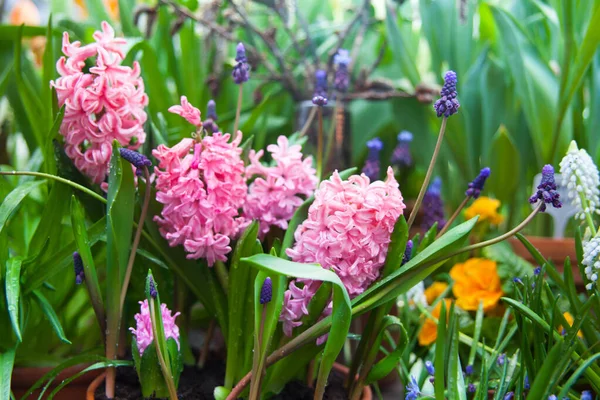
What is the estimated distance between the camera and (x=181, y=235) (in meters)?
0.74

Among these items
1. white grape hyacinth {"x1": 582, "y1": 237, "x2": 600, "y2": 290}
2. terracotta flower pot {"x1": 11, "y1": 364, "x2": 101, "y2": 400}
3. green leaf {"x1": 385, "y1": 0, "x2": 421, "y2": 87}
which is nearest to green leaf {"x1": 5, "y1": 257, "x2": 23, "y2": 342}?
terracotta flower pot {"x1": 11, "y1": 364, "x2": 101, "y2": 400}

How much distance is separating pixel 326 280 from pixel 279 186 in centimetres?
25

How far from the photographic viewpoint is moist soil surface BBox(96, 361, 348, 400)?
763 mm

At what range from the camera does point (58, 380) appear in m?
0.87

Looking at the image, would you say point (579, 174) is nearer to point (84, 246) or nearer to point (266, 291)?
point (266, 291)

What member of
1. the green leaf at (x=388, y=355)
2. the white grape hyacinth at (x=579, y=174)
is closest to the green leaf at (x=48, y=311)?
the green leaf at (x=388, y=355)

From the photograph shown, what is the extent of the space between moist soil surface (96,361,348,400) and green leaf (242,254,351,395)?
0.36 ft

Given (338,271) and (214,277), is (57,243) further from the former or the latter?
(338,271)

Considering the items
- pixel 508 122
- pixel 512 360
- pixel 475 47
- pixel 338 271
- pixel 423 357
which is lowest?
pixel 423 357

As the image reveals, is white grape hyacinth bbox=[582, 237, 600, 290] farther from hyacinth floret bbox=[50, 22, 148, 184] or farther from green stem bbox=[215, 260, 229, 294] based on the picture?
hyacinth floret bbox=[50, 22, 148, 184]

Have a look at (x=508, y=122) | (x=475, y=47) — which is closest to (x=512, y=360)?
(x=508, y=122)

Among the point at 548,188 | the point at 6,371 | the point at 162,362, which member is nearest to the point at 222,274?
the point at 162,362

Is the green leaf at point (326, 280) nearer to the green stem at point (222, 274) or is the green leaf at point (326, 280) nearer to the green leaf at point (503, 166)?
the green stem at point (222, 274)

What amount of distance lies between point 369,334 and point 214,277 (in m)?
0.21
